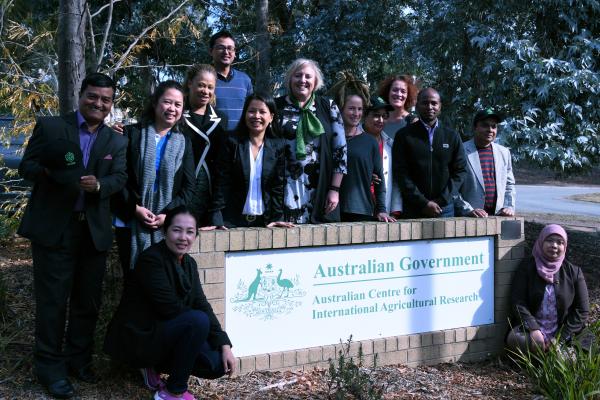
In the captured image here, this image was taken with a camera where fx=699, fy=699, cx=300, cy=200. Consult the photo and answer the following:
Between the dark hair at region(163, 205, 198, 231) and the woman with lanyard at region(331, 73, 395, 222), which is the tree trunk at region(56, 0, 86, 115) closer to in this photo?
the dark hair at region(163, 205, 198, 231)

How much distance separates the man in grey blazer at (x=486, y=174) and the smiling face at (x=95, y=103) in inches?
121

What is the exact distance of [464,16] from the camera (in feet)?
28.7

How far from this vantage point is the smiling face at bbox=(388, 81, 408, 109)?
591 centimetres

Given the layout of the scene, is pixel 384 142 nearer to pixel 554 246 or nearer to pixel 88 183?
pixel 554 246

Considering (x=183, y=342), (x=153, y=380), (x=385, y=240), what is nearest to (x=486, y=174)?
(x=385, y=240)

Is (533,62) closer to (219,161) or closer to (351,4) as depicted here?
(219,161)

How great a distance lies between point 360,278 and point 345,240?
0.33m

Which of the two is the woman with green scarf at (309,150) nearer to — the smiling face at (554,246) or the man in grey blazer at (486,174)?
the man in grey blazer at (486,174)

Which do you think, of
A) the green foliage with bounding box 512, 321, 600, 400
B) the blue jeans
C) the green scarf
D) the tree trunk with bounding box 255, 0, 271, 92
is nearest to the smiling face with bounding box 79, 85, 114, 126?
the blue jeans

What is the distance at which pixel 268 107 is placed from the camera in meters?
4.76

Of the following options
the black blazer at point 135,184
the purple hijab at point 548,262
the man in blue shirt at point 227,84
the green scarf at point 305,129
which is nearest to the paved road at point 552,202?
the purple hijab at point 548,262

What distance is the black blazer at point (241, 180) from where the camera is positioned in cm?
470

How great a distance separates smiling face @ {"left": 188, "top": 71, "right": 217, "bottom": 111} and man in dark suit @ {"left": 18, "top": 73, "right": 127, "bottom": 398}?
0.79m

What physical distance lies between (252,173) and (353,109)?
43.7 inches
